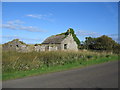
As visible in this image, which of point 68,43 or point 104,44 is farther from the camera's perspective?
point 104,44

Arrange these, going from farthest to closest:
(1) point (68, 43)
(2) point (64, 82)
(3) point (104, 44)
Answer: (3) point (104, 44) < (1) point (68, 43) < (2) point (64, 82)

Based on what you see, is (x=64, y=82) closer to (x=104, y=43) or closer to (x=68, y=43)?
(x=68, y=43)

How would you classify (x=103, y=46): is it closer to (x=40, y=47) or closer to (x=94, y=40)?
(x=94, y=40)

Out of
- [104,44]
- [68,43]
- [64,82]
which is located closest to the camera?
[64,82]

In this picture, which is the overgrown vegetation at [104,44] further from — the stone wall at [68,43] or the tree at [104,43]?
the stone wall at [68,43]

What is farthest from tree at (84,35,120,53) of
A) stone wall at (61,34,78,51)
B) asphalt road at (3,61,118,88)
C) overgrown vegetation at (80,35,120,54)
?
asphalt road at (3,61,118,88)

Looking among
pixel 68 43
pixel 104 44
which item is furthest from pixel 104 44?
pixel 68 43

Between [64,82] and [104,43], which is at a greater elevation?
[104,43]

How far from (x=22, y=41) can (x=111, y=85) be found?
90.3 feet

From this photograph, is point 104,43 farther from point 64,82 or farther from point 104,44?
point 64,82

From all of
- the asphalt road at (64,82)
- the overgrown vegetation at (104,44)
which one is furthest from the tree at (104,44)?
the asphalt road at (64,82)

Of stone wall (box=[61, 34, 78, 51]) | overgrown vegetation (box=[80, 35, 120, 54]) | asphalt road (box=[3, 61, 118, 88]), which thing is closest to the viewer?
asphalt road (box=[3, 61, 118, 88])

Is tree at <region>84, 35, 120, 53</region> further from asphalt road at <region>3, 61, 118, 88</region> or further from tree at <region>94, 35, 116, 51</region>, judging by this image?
asphalt road at <region>3, 61, 118, 88</region>

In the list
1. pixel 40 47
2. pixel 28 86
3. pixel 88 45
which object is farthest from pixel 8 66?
pixel 88 45
